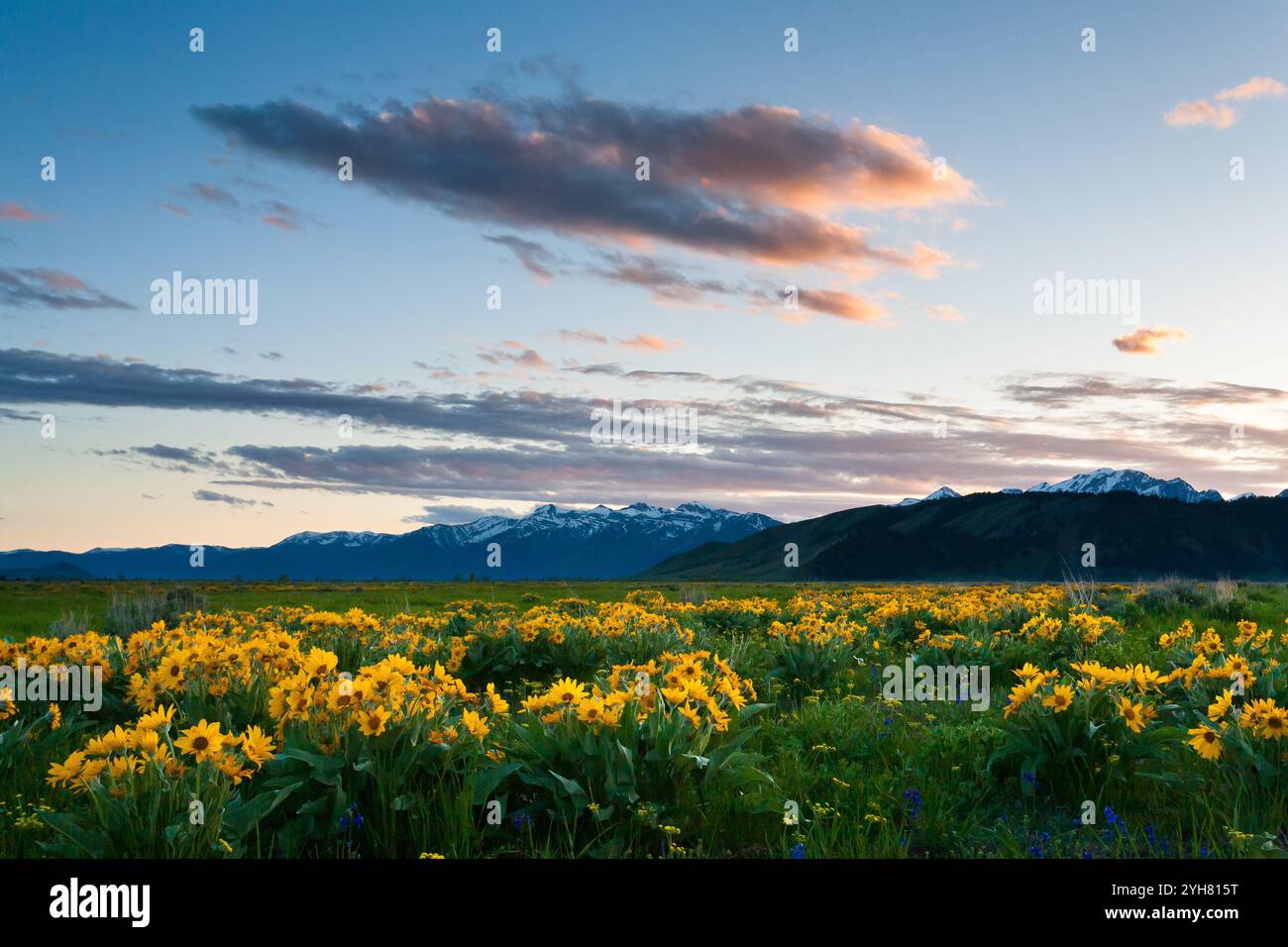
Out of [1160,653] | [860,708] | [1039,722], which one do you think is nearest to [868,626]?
[1160,653]

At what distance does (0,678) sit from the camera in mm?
7883

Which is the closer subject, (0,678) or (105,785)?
(105,785)

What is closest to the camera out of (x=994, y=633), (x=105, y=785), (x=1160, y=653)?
(x=105, y=785)

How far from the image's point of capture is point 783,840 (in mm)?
4371

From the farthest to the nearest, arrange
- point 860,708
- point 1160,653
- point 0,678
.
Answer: point 1160,653 < point 860,708 < point 0,678

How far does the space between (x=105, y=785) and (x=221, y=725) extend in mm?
1775

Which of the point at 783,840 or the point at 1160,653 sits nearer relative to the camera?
the point at 783,840
